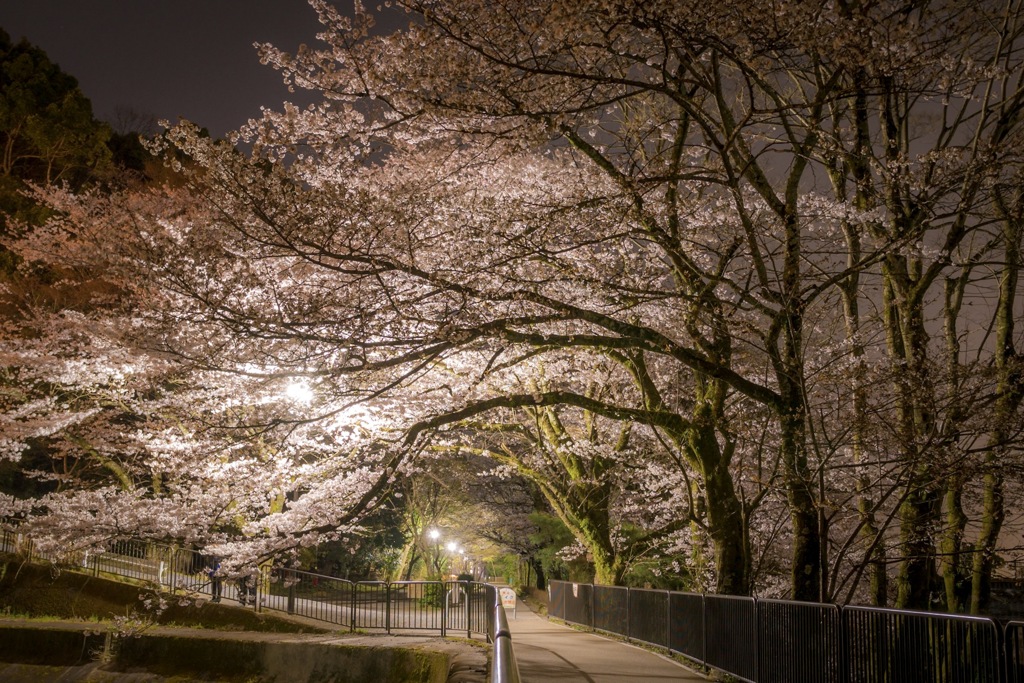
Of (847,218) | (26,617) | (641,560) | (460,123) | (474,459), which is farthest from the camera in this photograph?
(474,459)

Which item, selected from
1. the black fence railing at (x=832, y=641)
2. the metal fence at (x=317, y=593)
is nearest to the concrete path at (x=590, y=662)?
the black fence railing at (x=832, y=641)

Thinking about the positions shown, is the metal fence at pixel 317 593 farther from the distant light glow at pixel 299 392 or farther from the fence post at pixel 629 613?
the distant light glow at pixel 299 392

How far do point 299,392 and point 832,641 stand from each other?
7274mm

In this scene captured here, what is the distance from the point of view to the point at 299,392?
11070 mm

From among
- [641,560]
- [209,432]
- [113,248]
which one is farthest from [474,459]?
[209,432]

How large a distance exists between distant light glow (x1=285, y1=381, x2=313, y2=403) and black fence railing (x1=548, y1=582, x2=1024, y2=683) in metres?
6.11

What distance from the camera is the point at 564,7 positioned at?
6.75m

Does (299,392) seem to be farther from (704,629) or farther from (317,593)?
(317,593)

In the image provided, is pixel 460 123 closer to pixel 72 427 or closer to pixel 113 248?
pixel 113 248

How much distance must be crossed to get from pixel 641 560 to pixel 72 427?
52.6ft

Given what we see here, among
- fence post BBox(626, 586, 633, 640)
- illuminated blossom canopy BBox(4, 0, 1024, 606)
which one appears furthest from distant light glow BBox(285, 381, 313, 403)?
fence post BBox(626, 586, 633, 640)

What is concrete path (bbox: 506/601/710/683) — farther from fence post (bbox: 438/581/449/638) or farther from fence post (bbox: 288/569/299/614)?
fence post (bbox: 288/569/299/614)

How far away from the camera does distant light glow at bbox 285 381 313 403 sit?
33.4 feet

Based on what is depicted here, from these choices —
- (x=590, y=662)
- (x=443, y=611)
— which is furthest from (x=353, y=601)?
(x=590, y=662)
